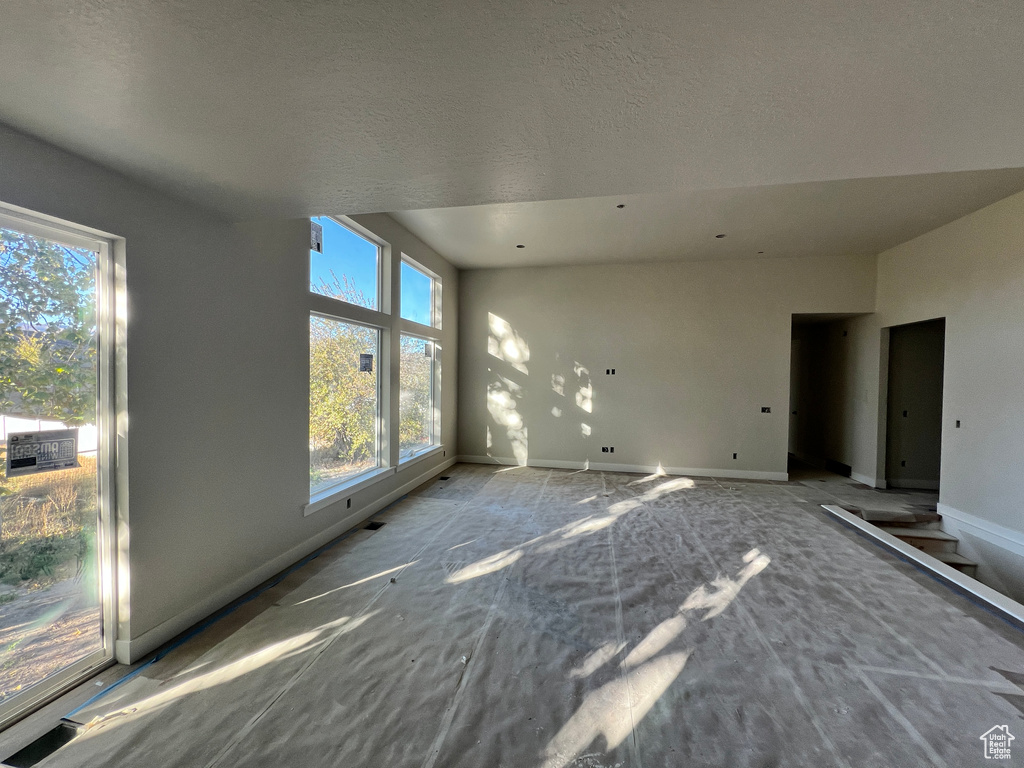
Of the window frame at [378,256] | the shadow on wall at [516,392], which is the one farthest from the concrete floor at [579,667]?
the shadow on wall at [516,392]

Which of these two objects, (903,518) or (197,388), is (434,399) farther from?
(903,518)

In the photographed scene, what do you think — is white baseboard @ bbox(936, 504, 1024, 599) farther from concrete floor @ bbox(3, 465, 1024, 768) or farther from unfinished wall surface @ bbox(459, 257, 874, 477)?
unfinished wall surface @ bbox(459, 257, 874, 477)

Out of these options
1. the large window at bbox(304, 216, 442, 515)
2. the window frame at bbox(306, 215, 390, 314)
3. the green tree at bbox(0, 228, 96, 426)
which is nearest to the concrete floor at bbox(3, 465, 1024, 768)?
the large window at bbox(304, 216, 442, 515)

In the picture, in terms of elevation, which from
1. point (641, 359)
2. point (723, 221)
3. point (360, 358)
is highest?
point (723, 221)

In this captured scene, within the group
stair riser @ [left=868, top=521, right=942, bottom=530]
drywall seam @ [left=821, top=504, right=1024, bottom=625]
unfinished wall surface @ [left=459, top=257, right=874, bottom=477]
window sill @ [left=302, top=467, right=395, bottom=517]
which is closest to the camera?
drywall seam @ [left=821, top=504, right=1024, bottom=625]

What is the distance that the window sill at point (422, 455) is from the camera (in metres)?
5.05

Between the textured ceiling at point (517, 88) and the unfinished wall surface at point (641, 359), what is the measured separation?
4.47 metres

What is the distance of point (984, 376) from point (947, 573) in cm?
242

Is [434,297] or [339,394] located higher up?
[434,297]

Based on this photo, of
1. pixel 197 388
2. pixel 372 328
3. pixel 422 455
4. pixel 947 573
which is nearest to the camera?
pixel 197 388

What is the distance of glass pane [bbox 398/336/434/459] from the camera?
16.9 ft

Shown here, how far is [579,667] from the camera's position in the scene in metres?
2.08

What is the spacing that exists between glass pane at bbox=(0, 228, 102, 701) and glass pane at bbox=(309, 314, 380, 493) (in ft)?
4.93

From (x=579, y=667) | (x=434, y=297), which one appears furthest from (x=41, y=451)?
(x=434, y=297)
